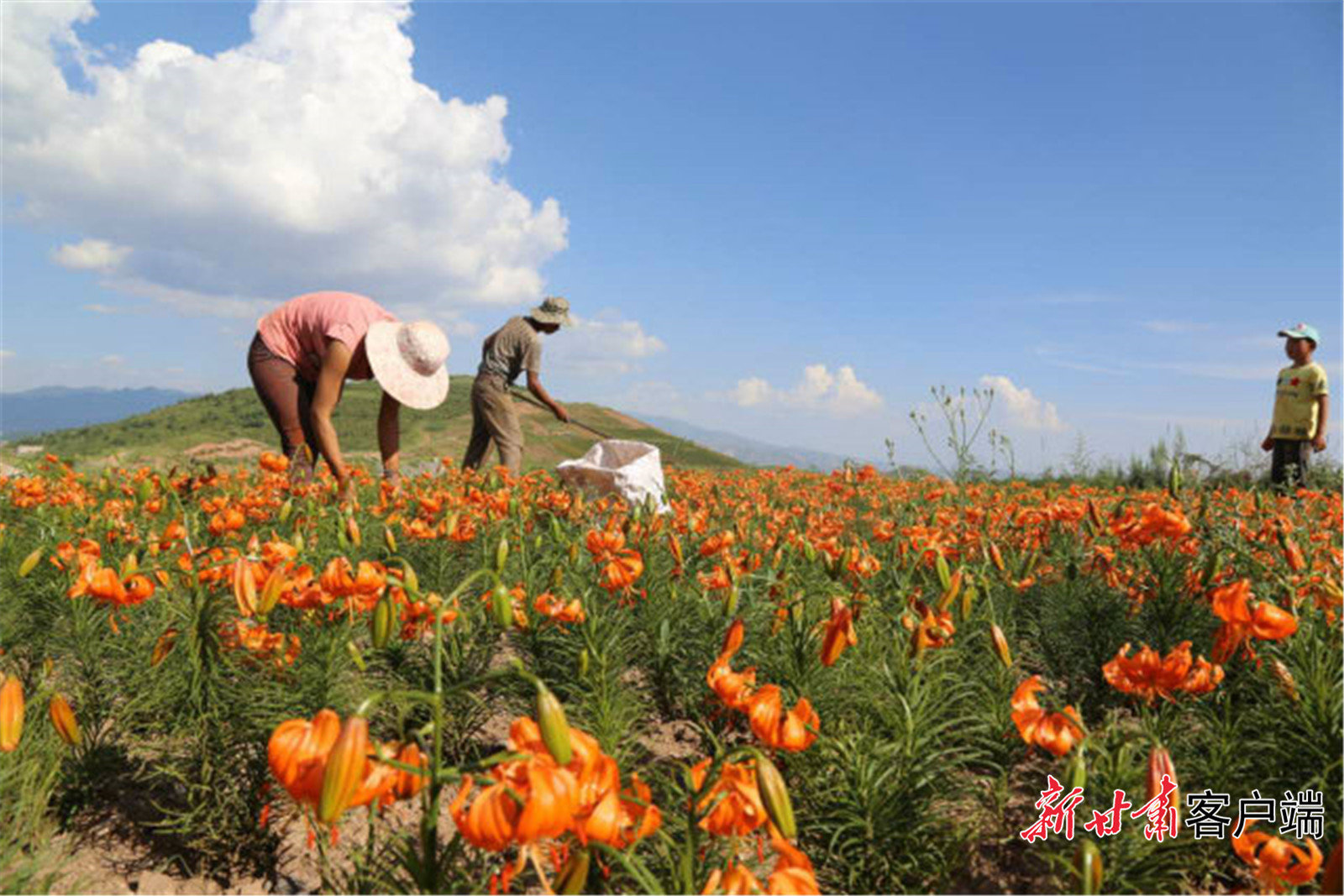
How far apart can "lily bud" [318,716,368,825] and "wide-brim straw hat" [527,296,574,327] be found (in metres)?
6.27

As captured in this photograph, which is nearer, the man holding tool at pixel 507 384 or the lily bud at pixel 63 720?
the lily bud at pixel 63 720

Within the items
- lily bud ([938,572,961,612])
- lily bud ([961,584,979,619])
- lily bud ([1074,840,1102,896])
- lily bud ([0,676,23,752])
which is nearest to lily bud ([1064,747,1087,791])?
lily bud ([1074,840,1102,896])

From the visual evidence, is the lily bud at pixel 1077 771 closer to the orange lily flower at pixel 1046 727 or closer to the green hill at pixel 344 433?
the orange lily flower at pixel 1046 727

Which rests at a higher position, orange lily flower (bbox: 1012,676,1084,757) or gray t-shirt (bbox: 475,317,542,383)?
gray t-shirt (bbox: 475,317,542,383)

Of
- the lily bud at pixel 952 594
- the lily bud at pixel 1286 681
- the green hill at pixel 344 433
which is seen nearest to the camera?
the lily bud at pixel 1286 681

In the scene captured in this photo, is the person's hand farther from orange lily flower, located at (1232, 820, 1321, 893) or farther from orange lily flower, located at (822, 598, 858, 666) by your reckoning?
orange lily flower, located at (1232, 820, 1321, 893)

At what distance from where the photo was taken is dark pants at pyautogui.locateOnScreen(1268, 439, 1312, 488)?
6926mm

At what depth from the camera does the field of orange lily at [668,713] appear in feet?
3.51

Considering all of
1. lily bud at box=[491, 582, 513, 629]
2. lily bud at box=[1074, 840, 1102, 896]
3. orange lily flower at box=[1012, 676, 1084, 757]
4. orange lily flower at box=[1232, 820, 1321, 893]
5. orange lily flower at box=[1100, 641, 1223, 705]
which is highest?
lily bud at box=[491, 582, 513, 629]

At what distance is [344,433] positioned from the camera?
18328mm

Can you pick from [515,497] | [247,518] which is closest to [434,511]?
[515,497]

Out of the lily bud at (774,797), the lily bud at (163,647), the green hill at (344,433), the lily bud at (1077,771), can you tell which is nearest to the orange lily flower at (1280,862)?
the lily bud at (1077,771)

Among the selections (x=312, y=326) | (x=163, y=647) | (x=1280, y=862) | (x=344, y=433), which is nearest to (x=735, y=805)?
(x=1280, y=862)

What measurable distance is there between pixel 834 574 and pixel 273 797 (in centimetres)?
169
